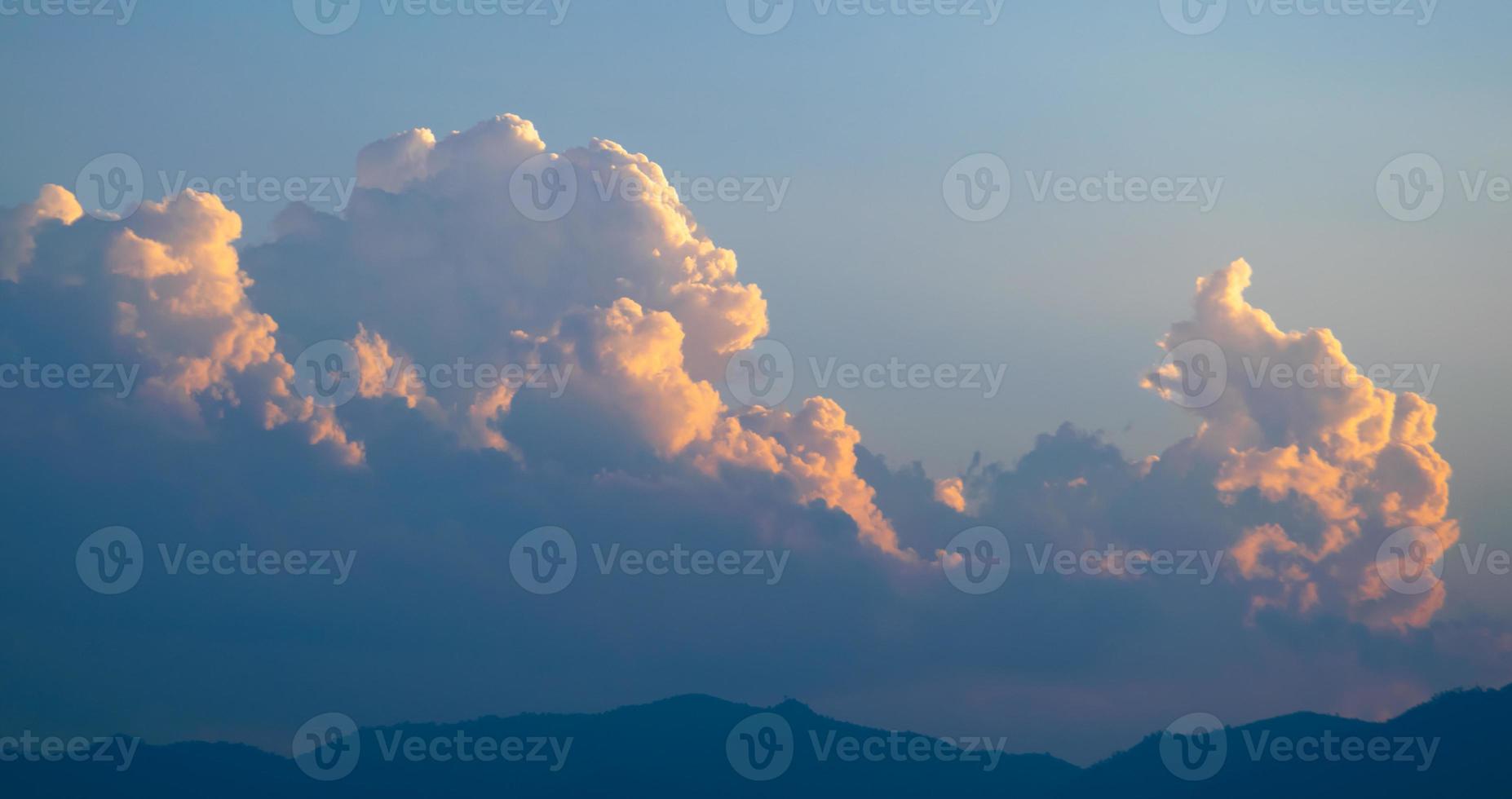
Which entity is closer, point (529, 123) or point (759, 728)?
point (529, 123)

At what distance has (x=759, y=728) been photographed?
191750 mm

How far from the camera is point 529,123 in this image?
103000 mm

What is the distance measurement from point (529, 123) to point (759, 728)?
117 m

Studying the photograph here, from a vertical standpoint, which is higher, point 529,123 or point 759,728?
point 529,123
